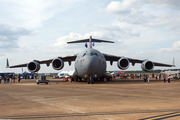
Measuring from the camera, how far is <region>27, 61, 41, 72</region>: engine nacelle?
2944 centimetres

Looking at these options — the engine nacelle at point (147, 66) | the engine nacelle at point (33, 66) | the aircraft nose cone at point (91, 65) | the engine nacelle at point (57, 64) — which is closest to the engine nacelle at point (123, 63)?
the engine nacelle at point (147, 66)

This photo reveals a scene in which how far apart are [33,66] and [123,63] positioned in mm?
14051

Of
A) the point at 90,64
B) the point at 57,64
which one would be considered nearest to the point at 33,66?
the point at 57,64

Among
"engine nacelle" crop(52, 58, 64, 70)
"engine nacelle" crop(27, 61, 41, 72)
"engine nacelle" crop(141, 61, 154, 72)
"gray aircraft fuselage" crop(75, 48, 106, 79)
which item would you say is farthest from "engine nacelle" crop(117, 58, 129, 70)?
"engine nacelle" crop(27, 61, 41, 72)

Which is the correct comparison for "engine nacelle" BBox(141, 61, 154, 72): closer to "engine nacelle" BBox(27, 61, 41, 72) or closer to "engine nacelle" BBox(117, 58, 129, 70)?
"engine nacelle" BBox(117, 58, 129, 70)

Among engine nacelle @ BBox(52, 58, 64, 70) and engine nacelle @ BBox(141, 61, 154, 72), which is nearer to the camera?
engine nacelle @ BBox(52, 58, 64, 70)

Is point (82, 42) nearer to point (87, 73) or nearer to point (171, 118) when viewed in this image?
point (87, 73)

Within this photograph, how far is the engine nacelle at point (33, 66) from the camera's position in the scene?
1159 inches

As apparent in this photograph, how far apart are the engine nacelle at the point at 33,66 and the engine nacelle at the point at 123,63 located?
12495 mm

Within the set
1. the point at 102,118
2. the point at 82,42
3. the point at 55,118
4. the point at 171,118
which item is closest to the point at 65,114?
the point at 55,118

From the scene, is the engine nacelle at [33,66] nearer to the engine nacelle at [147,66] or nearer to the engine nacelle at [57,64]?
the engine nacelle at [57,64]

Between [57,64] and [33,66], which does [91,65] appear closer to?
[57,64]

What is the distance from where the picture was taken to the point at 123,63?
91.6ft

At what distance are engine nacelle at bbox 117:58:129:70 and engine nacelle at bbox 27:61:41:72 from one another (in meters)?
12.5
